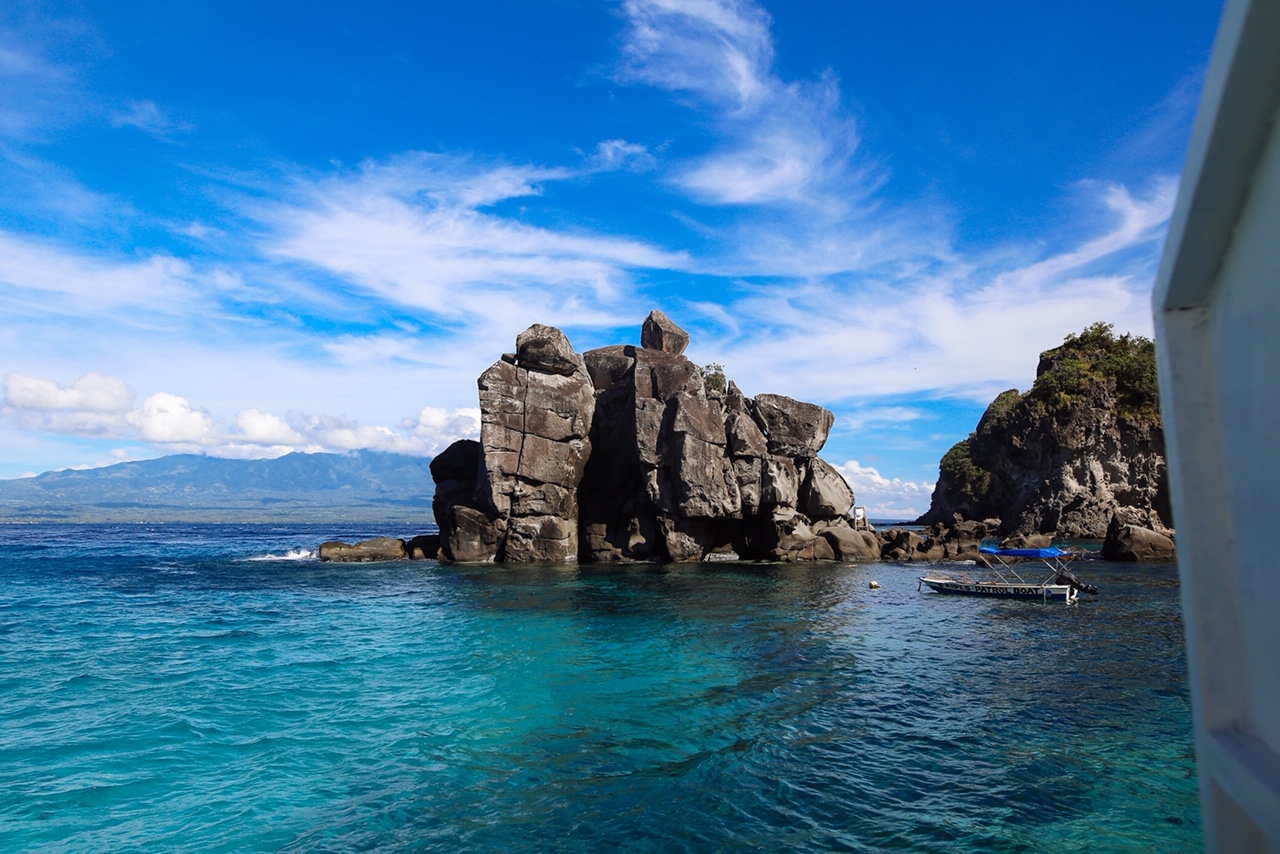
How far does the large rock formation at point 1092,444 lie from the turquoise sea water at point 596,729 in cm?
5028

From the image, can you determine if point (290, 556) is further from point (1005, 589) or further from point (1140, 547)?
point (1140, 547)

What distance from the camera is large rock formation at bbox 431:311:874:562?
5056 cm

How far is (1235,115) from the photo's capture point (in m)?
2.93

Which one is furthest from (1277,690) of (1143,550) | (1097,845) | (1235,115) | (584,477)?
(1143,550)

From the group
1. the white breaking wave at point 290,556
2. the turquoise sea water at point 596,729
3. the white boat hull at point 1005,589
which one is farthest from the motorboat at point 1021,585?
the white breaking wave at point 290,556

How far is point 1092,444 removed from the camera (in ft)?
254

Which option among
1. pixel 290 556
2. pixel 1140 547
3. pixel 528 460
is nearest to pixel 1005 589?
pixel 1140 547

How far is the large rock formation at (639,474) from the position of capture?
1991 inches

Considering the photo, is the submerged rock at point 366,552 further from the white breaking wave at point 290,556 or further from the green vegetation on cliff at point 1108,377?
the green vegetation on cliff at point 1108,377

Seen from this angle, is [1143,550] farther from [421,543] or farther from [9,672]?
[9,672]

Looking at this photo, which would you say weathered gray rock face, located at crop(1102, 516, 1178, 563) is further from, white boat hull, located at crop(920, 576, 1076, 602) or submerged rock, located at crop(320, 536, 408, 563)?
submerged rock, located at crop(320, 536, 408, 563)

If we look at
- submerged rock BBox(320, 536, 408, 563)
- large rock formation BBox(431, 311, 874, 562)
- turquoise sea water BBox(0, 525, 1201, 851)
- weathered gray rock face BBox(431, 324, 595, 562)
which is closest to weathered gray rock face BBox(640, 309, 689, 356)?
large rock formation BBox(431, 311, 874, 562)

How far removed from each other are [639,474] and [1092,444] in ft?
177

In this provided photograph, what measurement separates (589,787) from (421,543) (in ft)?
153
